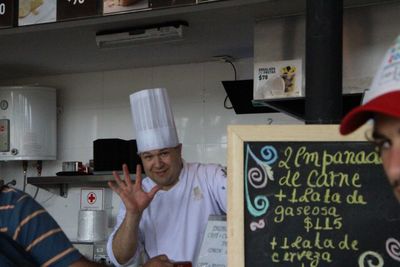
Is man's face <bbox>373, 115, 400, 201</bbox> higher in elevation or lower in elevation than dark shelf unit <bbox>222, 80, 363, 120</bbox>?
lower

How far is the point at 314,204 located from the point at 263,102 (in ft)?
4.78

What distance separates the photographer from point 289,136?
156 cm

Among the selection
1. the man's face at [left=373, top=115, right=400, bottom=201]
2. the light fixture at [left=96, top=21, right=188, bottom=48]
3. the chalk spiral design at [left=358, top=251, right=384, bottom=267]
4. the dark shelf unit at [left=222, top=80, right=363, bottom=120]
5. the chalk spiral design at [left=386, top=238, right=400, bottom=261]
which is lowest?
the chalk spiral design at [left=358, top=251, right=384, bottom=267]

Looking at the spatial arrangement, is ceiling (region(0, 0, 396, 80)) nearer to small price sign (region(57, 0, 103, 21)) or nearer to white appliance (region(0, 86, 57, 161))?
small price sign (region(57, 0, 103, 21))

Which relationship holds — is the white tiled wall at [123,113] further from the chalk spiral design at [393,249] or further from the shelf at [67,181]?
the chalk spiral design at [393,249]

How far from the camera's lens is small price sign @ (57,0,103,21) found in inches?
119

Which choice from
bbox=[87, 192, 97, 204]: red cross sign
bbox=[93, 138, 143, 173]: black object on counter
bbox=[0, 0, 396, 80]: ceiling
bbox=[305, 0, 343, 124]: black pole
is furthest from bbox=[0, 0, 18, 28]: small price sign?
bbox=[305, 0, 343, 124]: black pole

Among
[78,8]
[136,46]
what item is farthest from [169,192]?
[136,46]

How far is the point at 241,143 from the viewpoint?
1.57 meters

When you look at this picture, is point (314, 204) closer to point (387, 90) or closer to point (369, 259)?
point (369, 259)

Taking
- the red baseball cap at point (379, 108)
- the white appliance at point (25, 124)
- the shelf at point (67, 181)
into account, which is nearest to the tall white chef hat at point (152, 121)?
the shelf at point (67, 181)

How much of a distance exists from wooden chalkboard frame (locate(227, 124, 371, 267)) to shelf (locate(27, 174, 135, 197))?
7.41 feet

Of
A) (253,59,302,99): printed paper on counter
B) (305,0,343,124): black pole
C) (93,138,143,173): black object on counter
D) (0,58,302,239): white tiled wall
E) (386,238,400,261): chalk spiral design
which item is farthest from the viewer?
(0,58,302,239): white tiled wall

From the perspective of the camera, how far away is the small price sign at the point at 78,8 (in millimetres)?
3027
